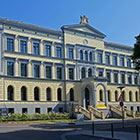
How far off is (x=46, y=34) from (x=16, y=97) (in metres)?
12.7

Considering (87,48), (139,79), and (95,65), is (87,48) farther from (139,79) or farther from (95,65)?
(139,79)

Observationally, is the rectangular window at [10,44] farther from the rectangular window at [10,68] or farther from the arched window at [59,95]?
the arched window at [59,95]

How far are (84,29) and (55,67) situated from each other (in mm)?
10685

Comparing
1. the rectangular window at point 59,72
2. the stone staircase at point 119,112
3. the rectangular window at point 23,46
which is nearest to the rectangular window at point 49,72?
the rectangular window at point 59,72

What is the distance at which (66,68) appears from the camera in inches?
1927

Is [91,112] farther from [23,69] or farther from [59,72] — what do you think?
[23,69]

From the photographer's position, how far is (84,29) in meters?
52.7

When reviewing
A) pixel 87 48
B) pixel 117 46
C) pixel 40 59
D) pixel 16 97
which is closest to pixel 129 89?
pixel 117 46

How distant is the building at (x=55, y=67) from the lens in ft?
138

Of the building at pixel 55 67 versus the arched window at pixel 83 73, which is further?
the arched window at pixel 83 73

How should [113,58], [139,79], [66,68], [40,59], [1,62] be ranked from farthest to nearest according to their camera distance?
[139,79] < [113,58] < [66,68] < [40,59] < [1,62]

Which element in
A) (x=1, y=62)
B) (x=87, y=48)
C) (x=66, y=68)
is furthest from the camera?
(x=87, y=48)

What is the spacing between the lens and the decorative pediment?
50.2 metres

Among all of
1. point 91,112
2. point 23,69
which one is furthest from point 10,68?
point 91,112
